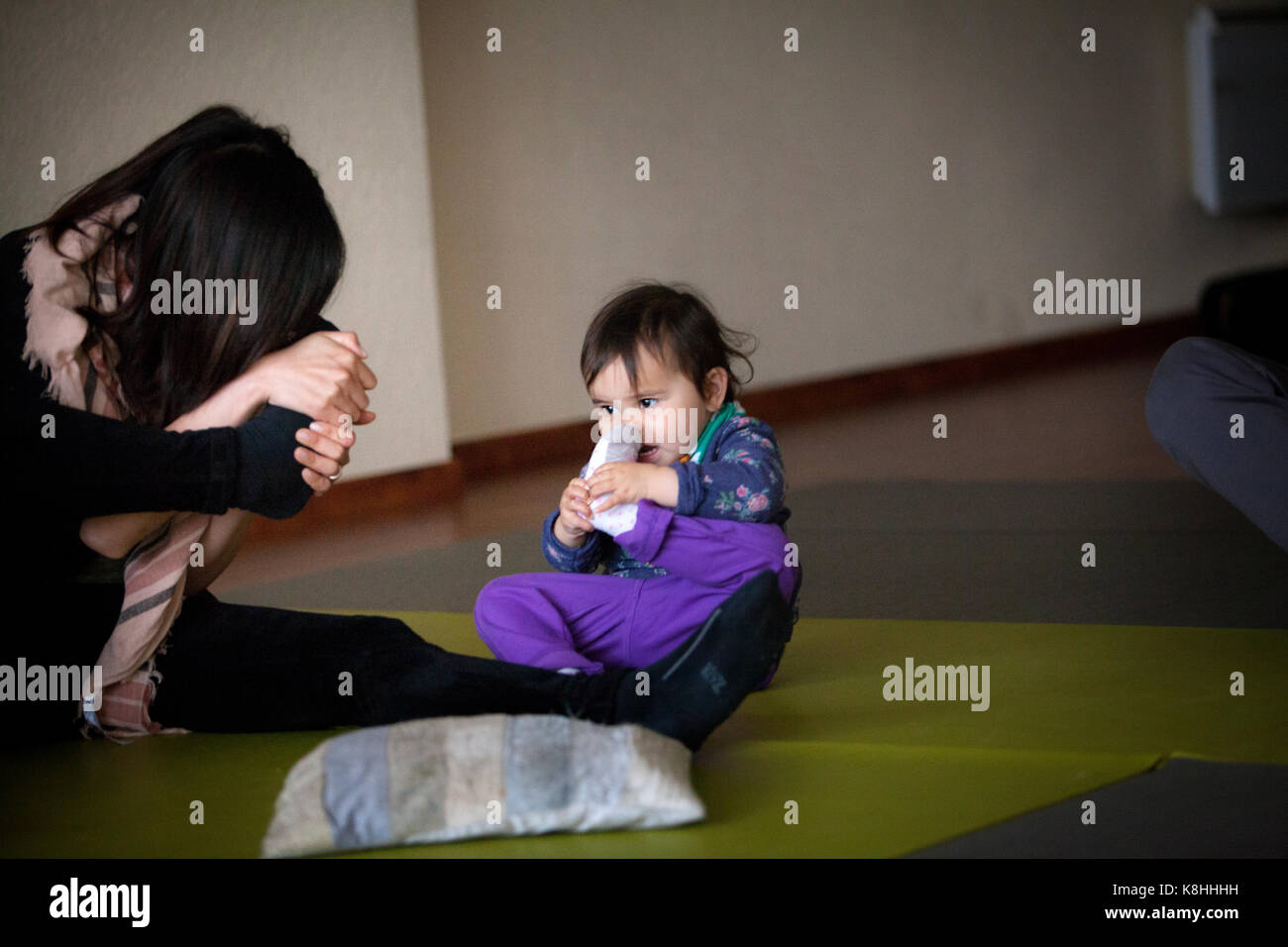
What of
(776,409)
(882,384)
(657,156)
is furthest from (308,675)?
(882,384)

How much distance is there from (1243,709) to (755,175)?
380 cm

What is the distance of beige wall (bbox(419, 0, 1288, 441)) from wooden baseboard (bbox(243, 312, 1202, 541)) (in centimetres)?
7

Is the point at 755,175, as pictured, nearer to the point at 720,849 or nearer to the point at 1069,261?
the point at 1069,261

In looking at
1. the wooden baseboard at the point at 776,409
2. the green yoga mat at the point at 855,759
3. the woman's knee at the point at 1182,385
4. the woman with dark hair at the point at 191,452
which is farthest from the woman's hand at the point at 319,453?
the wooden baseboard at the point at 776,409

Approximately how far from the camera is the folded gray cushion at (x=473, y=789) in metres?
1.18

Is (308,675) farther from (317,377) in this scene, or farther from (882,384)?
(882,384)

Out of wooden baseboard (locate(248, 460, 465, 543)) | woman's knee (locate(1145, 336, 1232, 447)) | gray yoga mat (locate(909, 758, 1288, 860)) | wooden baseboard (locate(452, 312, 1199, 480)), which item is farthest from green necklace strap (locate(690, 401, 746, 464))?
wooden baseboard (locate(452, 312, 1199, 480))

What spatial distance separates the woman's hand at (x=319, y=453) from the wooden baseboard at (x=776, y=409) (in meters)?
1.41

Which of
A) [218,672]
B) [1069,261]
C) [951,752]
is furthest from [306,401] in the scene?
[1069,261]

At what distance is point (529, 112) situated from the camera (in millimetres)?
4305

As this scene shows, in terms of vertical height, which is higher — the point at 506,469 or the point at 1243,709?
the point at 506,469

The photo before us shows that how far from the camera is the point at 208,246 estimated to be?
145 cm

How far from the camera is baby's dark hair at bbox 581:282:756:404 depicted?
1725 millimetres

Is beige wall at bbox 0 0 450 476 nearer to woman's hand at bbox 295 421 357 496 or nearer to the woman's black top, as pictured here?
the woman's black top
